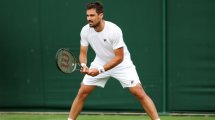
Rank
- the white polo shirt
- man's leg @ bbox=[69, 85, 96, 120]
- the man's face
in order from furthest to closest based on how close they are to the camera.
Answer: man's leg @ bbox=[69, 85, 96, 120]
the white polo shirt
the man's face

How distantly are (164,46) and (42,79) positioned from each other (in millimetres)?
1897

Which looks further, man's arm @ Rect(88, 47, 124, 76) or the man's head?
man's arm @ Rect(88, 47, 124, 76)

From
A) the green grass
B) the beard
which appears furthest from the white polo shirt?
the green grass

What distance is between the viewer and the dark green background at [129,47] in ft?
27.7

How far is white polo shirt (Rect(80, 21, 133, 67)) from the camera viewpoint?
21.2ft

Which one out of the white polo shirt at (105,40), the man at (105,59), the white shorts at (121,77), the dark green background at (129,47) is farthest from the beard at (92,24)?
the dark green background at (129,47)

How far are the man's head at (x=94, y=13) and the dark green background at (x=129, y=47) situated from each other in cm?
224

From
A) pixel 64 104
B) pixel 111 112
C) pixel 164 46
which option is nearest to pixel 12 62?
pixel 64 104

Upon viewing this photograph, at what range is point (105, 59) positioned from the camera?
672cm

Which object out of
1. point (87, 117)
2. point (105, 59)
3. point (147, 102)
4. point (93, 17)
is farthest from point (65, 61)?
point (87, 117)

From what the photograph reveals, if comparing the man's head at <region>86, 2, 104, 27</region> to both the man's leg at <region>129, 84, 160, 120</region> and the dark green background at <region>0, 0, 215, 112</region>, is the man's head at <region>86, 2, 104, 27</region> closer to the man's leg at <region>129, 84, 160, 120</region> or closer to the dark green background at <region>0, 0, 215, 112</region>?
the man's leg at <region>129, 84, 160, 120</region>

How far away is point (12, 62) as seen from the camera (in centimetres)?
899

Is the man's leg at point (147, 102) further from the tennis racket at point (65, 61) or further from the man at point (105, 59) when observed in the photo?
the tennis racket at point (65, 61)

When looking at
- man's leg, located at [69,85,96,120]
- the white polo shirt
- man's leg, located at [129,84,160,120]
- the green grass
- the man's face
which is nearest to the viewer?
the man's face
